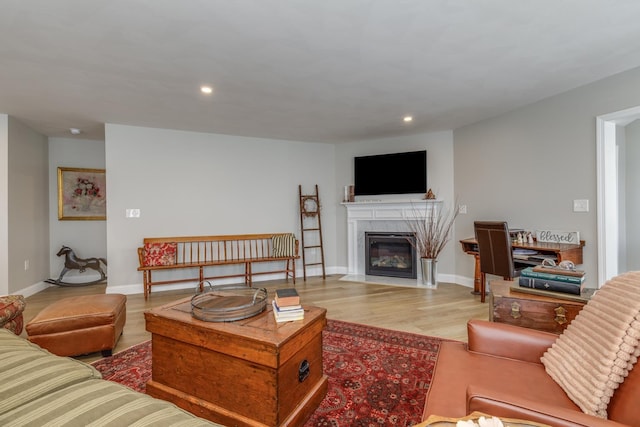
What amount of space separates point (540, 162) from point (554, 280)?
97.3 inches

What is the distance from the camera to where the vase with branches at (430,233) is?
4551 millimetres

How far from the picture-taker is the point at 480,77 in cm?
290

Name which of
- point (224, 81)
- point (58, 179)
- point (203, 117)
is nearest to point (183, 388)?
point (224, 81)

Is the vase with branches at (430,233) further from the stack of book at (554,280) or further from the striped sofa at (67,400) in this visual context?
the striped sofa at (67,400)

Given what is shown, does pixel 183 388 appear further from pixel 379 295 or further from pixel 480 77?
pixel 480 77

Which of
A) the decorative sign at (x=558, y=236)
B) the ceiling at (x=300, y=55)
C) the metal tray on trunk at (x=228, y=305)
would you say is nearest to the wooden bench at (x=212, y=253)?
the ceiling at (x=300, y=55)

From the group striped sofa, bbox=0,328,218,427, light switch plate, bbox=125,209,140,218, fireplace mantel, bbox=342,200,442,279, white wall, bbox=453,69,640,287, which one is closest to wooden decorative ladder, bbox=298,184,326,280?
fireplace mantel, bbox=342,200,442,279

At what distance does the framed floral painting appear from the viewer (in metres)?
4.93

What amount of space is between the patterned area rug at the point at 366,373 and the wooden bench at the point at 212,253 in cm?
182

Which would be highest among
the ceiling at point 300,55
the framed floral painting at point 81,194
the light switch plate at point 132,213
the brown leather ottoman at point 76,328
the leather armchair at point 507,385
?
the ceiling at point 300,55

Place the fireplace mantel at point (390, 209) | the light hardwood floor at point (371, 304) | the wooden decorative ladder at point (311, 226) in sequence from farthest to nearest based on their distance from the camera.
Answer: the wooden decorative ladder at point (311, 226), the fireplace mantel at point (390, 209), the light hardwood floor at point (371, 304)

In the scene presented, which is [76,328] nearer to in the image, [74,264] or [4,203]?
[4,203]

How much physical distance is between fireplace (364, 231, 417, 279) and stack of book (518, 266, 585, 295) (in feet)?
10.3

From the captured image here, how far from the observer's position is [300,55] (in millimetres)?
2449
